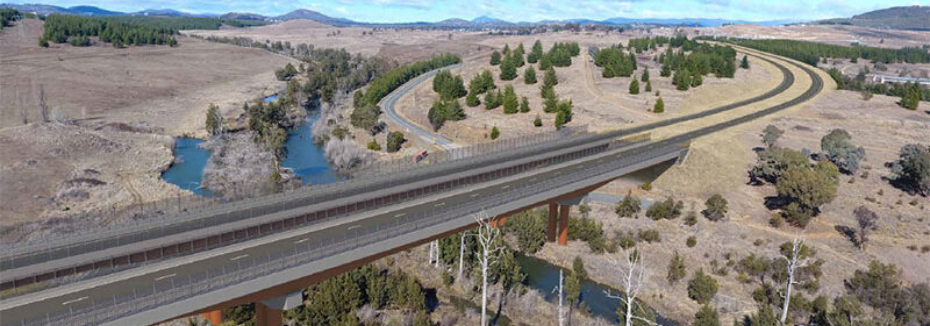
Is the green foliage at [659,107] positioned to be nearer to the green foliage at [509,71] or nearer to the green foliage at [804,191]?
the green foliage at [509,71]

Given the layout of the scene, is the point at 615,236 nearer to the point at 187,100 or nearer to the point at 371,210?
the point at 371,210

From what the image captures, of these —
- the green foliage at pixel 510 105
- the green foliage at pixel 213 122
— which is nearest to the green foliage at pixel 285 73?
the green foliage at pixel 213 122

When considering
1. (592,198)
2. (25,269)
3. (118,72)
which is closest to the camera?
(25,269)

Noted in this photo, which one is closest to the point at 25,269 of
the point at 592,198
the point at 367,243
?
the point at 367,243

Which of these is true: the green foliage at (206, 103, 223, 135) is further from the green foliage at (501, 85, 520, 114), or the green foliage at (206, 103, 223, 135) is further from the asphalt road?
the green foliage at (501, 85, 520, 114)

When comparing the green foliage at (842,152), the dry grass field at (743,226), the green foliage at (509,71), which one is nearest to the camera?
the dry grass field at (743,226)

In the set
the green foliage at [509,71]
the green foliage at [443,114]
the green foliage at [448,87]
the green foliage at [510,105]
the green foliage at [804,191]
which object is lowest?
the green foliage at [804,191]
